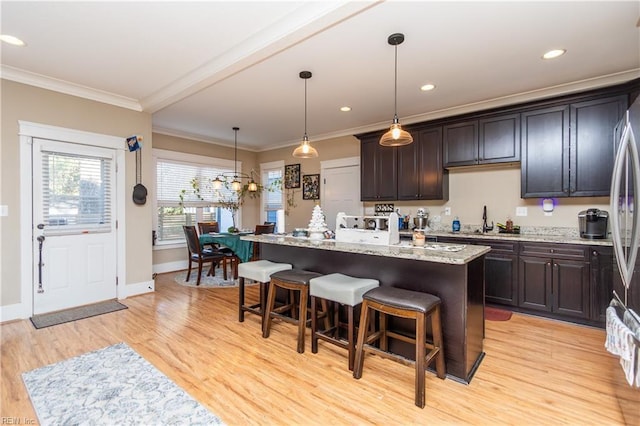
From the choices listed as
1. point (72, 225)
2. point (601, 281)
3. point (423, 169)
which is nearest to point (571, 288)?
point (601, 281)

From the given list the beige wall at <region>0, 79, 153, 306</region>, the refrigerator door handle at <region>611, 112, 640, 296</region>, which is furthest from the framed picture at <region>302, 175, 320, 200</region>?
the refrigerator door handle at <region>611, 112, 640, 296</region>

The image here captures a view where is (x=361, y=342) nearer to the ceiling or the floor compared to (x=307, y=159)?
nearer to the floor

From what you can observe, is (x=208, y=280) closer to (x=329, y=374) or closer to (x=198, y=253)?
(x=198, y=253)

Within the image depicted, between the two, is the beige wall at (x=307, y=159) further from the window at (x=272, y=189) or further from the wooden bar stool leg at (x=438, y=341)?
the wooden bar stool leg at (x=438, y=341)

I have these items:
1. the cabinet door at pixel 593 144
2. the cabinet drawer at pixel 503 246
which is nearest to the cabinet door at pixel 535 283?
the cabinet drawer at pixel 503 246

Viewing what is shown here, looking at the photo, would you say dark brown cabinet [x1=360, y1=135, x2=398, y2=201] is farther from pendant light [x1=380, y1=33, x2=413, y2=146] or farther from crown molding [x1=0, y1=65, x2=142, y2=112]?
crown molding [x1=0, y1=65, x2=142, y2=112]

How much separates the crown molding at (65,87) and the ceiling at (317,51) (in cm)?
1

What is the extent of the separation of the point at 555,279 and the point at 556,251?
0.31 meters

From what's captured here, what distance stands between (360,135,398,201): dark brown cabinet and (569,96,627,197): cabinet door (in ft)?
7.16

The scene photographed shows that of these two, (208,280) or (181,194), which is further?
(181,194)

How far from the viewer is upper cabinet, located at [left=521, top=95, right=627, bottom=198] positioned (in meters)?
3.28

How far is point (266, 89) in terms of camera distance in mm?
3803

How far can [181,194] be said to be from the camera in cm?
613

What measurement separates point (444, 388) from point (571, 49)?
125 inches
